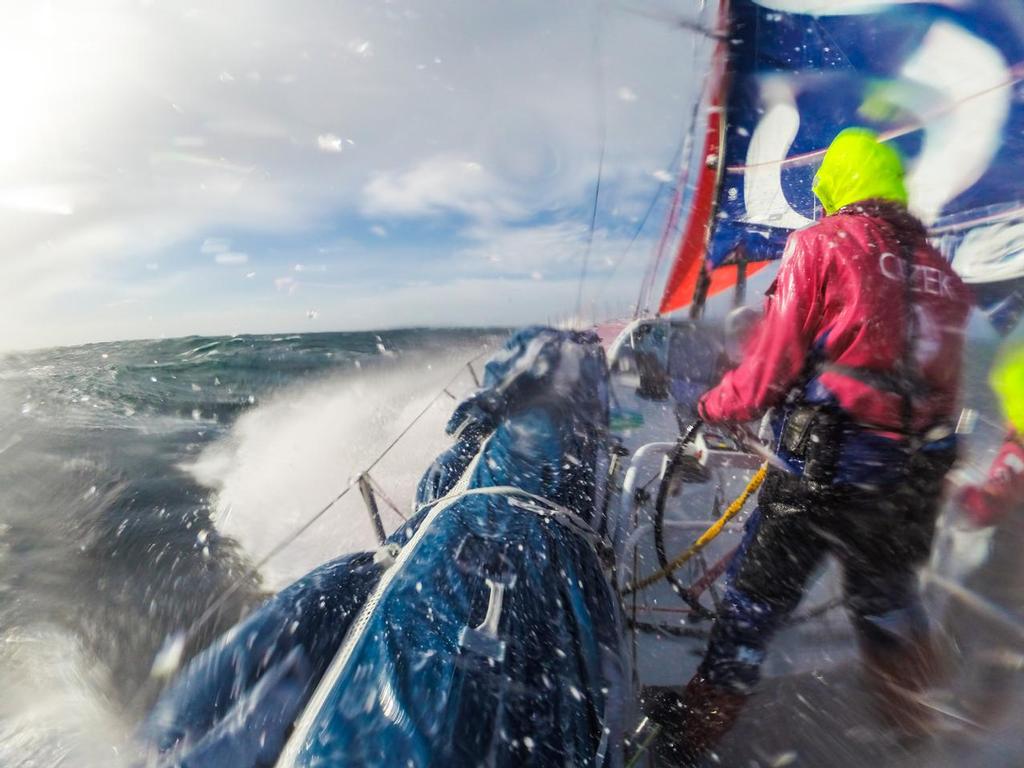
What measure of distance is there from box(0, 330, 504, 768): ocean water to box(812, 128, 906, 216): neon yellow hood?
A: 233cm

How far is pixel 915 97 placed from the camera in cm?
331

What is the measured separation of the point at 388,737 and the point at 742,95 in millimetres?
6174

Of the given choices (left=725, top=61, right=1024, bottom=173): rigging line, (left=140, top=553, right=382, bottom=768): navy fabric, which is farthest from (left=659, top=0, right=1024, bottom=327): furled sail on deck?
(left=140, top=553, right=382, bottom=768): navy fabric

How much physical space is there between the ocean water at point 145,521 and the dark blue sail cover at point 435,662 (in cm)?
39

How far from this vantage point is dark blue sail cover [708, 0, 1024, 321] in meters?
2.89

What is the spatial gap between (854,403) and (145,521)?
20.6 ft

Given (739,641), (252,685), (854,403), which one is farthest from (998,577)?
(252,685)

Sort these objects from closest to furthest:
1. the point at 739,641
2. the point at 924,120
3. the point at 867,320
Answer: the point at 867,320
the point at 739,641
the point at 924,120

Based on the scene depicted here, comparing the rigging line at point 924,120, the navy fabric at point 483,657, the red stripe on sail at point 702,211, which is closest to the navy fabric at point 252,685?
the navy fabric at point 483,657

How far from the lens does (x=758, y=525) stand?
1.43m

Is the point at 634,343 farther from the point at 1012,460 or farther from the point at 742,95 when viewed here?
the point at 742,95

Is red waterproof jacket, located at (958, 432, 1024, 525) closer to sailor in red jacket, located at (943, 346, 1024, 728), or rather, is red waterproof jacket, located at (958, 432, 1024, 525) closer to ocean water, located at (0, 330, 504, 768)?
sailor in red jacket, located at (943, 346, 1024, 728)

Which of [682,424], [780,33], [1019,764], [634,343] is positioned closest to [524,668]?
[1019,764]

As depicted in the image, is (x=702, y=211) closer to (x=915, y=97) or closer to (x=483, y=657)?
(x=915, y=97)
